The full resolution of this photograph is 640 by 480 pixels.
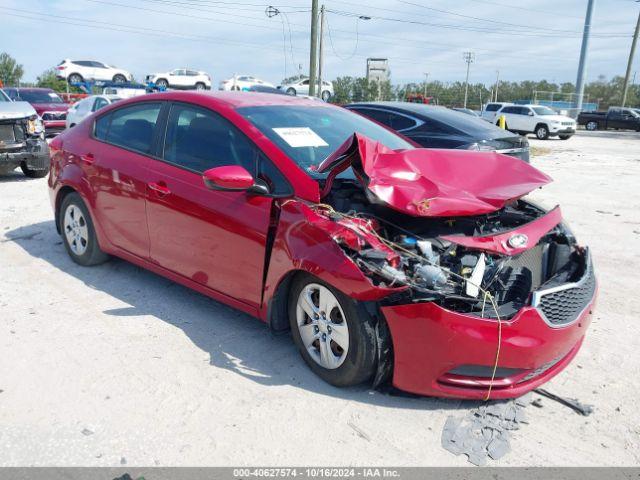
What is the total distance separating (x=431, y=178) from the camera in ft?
11.1

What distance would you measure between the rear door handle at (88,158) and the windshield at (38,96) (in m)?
18.2

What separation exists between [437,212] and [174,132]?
2174 mm

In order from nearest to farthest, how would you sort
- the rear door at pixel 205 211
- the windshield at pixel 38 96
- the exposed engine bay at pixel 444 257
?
the exposed engine bay at pixel 444 257 < the rear door at pixel 205 211 < the windshield at pixel 38 96

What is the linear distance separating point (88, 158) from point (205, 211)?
70.9 inches

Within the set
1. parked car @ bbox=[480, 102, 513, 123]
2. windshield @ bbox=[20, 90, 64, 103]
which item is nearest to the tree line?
parked car @ bbox=[480, 102, 513, 123]

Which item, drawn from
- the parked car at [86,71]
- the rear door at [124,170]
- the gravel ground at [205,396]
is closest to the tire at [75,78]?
the parked car at [86,71]

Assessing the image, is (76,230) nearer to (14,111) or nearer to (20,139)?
(20,139)

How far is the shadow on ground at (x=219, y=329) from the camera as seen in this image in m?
3.19

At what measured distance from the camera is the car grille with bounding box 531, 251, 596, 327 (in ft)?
9.46

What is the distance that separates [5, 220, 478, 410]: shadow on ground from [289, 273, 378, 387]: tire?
0.13m

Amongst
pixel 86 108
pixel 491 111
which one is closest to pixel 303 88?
pixel 491 111

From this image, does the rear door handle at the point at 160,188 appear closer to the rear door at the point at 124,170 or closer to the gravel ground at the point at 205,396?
the rear door at the point at 124,170

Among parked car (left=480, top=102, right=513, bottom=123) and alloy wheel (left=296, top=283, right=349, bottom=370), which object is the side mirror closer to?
alloy wheel (left=296, top=283, right=349, bottom=370)

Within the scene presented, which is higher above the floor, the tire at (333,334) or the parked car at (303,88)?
the parked car at (303,88)
